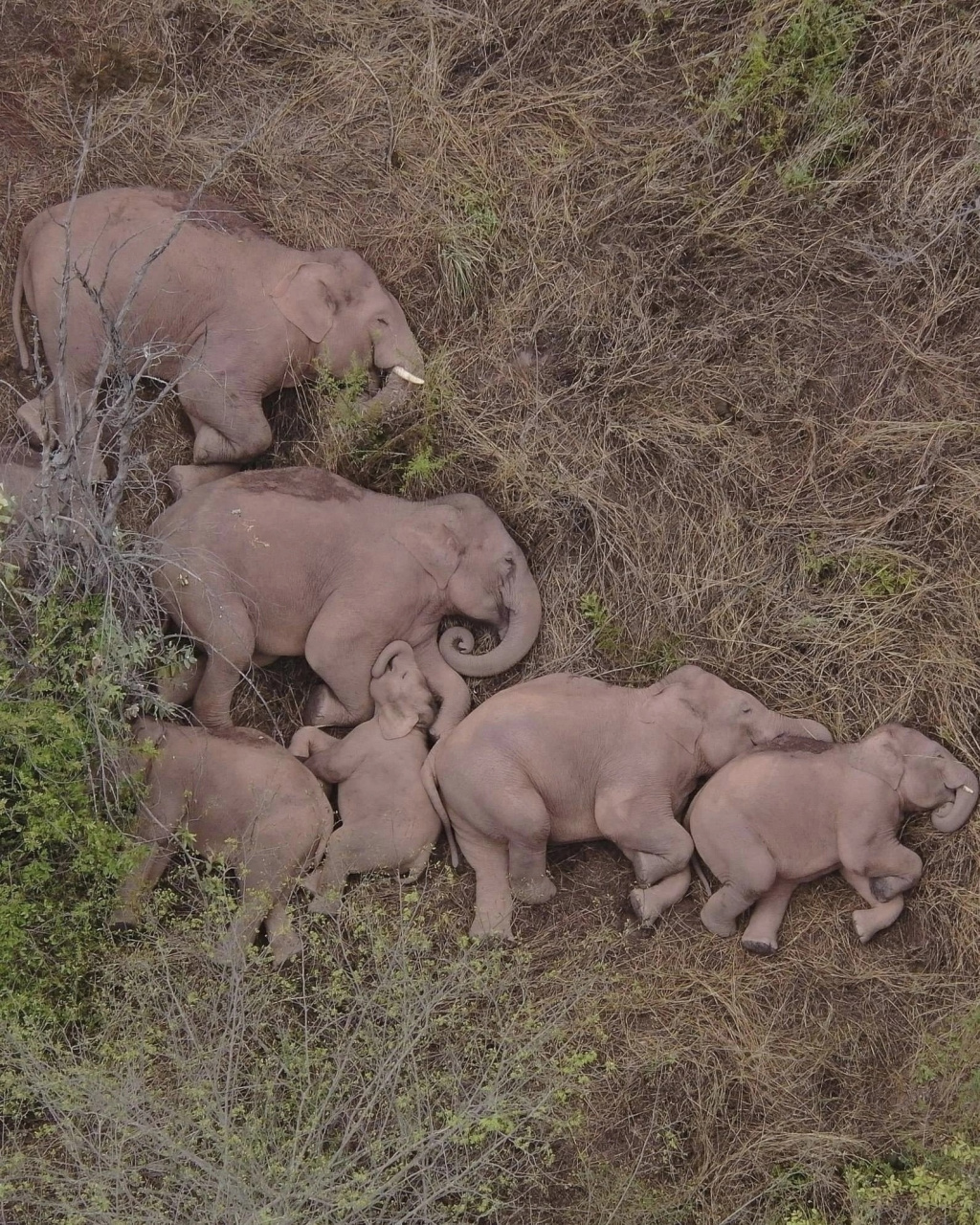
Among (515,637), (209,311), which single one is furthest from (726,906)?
(209,311)

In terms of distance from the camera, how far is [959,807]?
4.61 meters

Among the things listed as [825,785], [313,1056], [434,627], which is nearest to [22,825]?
[313,1056]

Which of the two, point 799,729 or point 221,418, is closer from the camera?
point 799,729

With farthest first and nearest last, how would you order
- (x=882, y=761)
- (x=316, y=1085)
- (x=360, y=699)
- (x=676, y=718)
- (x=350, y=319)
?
(x=350, y=319)
(x=360, y=699)
(x=676, y=718)
(x=882, y=761)
(x=316, y=1085)

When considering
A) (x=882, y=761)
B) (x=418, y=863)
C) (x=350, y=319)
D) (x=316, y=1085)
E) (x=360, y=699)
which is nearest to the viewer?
(x=316, y=1085)

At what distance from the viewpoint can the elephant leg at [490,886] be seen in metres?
4.74

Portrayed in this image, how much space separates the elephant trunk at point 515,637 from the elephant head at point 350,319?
970 mm

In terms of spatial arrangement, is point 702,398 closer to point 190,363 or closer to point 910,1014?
point 190,363

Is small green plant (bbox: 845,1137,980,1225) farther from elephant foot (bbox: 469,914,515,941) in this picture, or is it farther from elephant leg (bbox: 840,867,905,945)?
elephant foot (bbox: 469,914,515,941)

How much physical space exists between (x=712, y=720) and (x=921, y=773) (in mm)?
827

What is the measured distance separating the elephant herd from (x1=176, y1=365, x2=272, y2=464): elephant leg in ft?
0.03

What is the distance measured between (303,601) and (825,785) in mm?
2237

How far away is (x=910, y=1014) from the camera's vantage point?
15.3ft

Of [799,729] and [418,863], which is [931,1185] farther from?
[418,863]
